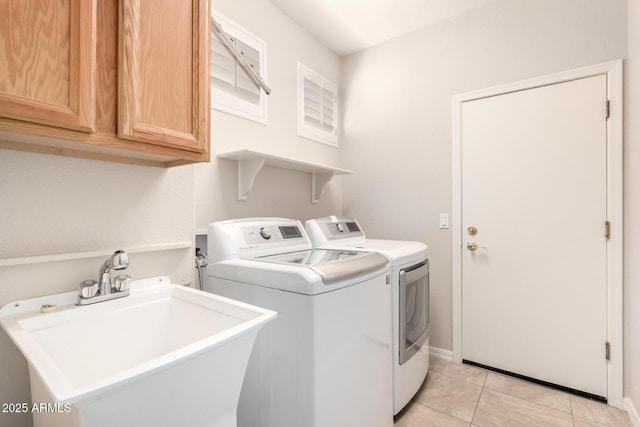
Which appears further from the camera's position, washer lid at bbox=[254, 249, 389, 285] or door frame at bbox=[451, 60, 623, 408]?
door frame at bbox=[451, 60, 623, 408]

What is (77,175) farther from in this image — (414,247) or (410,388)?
(410,388)

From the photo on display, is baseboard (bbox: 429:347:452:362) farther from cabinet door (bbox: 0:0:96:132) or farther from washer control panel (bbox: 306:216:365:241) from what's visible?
cabinet door (bbox: 0:0:96:132)

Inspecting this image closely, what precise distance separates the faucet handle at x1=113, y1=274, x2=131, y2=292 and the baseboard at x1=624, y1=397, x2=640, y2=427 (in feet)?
8.34

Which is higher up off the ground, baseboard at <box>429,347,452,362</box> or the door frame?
the door frame

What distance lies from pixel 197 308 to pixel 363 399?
0.83 metres

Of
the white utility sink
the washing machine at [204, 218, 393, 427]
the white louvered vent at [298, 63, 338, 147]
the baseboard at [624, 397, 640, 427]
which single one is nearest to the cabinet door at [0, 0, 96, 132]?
the white utility sink

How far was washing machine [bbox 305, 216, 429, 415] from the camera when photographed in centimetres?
165

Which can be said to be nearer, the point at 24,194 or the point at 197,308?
the point at 24,194

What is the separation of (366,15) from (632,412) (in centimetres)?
303

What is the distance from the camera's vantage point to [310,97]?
8.46 ft

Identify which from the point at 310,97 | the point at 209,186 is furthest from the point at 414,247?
the point at 310,97

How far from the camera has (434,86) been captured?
2.43 metres

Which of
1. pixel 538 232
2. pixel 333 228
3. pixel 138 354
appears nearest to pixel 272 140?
pixel 333 228

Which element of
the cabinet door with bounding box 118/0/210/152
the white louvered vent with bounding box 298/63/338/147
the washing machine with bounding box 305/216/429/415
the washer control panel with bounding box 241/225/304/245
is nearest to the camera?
the cabinet door with bounding box 118/0/210/152
